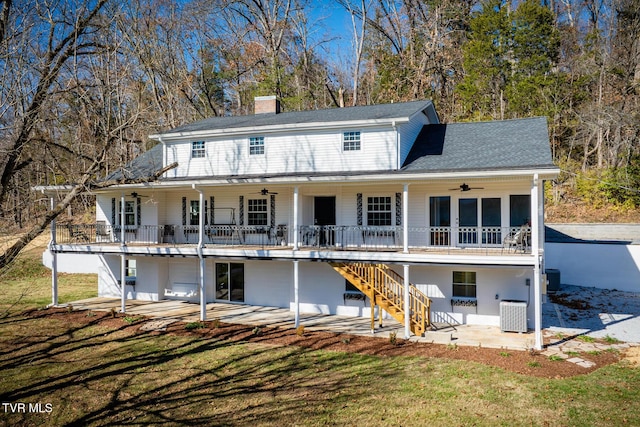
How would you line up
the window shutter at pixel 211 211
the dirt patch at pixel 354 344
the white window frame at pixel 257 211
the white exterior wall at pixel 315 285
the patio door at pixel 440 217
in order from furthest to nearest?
the window shutter at pixel 211 211 → the white window frame at pixel 257 211 → the patio door at pixel 440 217 → the white exterior wall at pixel 315 285 → the dirt patch at pixel 354 344

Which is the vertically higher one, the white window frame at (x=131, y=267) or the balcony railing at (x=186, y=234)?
the balcony railing at (x=186, y=234)

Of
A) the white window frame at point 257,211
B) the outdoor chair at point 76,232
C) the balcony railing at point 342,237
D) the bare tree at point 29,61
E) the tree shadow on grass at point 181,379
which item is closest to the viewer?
the tree shadow on grass at point 181,379

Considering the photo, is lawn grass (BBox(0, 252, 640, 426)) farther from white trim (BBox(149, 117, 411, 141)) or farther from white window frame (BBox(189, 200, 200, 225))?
white trim (BBox(149, 117, 411, 141))

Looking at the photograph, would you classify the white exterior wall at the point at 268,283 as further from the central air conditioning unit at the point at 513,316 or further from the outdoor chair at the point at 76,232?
the central air conditioning unit at the point at 513,316

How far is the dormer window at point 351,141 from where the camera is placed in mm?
16188

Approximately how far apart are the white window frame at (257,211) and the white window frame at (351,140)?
4308 mm

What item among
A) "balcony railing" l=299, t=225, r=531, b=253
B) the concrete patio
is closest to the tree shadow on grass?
the concrete patio

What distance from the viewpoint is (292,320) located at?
1603 centimetres

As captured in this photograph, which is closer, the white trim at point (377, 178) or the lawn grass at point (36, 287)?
the white trim at point (377, 178)

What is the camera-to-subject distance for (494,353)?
12078 millimetres

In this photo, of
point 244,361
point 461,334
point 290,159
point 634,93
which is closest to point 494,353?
point 461,334

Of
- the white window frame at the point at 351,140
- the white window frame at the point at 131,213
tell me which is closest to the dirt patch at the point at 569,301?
the white window frame at the point at 351,140

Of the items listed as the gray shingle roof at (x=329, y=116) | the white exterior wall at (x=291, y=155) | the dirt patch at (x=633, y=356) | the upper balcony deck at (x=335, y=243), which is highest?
the gray shingle roof at (x=329, y=116)

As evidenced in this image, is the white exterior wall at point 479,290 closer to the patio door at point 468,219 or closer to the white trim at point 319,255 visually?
the patio door at point 468,219
